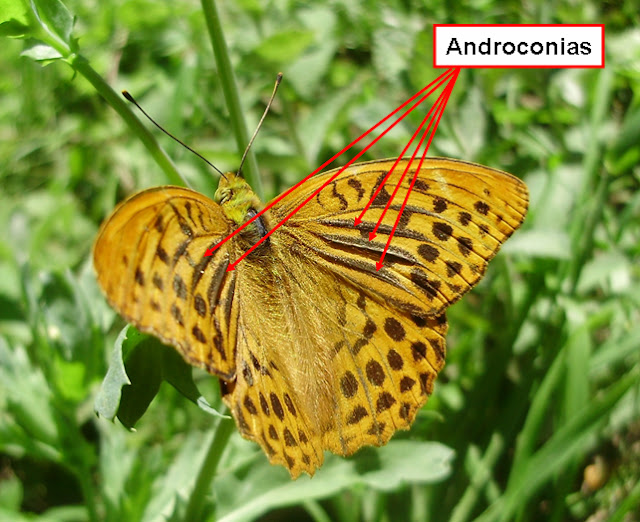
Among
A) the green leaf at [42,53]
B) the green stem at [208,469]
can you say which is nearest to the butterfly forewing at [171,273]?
the green stem at [208,469]

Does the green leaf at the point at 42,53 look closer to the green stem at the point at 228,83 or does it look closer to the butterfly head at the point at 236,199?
the green stem at the point at 228,83

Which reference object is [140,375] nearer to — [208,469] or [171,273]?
[171,273]

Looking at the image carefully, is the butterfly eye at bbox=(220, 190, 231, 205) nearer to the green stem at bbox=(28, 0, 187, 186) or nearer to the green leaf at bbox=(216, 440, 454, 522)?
the green stem at bbox=(28, 0, 187, 186)

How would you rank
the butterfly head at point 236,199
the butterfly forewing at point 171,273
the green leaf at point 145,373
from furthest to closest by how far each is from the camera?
the butterfly head at point 236,199
the green leaf at point 145,373
the butterfly forewing at point 171,273

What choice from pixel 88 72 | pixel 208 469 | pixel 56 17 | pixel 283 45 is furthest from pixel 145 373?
pixel 283 45

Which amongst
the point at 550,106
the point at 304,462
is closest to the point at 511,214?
the point at 304,462

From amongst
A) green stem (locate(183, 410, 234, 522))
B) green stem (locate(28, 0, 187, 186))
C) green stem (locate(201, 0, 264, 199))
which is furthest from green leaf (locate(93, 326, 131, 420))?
green stem (locate(201, 0, 264, 199))
